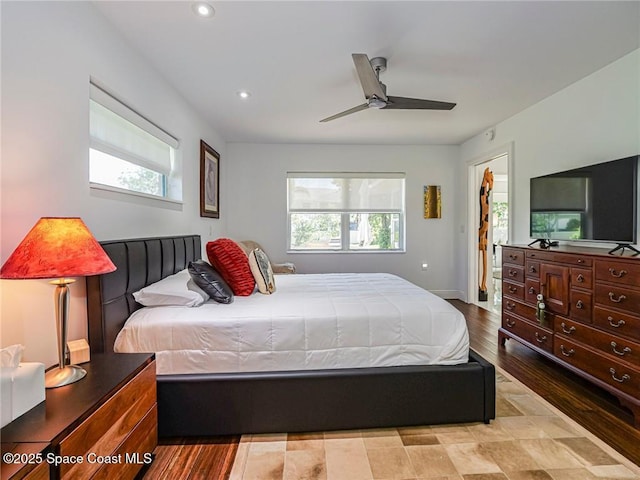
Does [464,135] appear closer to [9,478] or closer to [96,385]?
[96,385]

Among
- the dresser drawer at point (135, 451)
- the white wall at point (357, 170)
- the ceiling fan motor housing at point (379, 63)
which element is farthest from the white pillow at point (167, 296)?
the white wall at point (357, 170)

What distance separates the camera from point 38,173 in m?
1.55

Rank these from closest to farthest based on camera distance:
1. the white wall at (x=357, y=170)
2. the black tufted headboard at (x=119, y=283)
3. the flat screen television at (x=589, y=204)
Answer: the black tufted headboard at (x=119, y=283), the flat screen television at (x=589, y=204), the white wall at (x=357, y=170)

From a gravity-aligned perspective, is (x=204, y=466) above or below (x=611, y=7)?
below

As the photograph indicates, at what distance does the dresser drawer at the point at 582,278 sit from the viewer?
7.72 feet

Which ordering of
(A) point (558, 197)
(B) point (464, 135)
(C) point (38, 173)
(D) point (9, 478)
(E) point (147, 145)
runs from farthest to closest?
(B) point (464, 135) → (A) point (558, 197) → (E) point (147, 145) → (C) point (38, 173) → (D) point (9, 478)

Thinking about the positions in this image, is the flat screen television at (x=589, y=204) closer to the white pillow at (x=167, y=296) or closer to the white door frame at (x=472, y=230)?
the white door frame at (x=472, y=230)

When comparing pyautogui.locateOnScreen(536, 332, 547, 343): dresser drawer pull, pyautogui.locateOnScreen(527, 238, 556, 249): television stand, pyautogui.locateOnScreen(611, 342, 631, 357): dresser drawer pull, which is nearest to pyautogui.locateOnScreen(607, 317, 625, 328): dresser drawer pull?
pyautogui.locateOnScreen(611, 342, 631, 357): dresser drawer pull

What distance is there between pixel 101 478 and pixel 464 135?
5.12 meters

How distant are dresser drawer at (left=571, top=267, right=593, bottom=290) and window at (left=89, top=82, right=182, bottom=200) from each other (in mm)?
3236

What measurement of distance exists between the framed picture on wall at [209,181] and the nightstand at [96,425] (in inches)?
101

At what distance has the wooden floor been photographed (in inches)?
67.2

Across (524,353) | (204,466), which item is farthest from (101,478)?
(524,353)

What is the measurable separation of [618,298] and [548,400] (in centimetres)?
82
